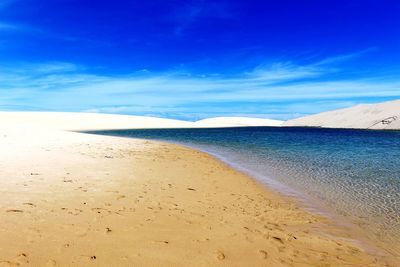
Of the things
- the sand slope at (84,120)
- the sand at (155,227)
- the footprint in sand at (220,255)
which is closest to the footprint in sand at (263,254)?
the sand at (155,227)

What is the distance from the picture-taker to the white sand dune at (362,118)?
90562 mm

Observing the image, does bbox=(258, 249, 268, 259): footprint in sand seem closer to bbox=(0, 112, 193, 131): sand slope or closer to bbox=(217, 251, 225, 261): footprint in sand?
bbox=(217, 251, 225, 261): footprint in sand

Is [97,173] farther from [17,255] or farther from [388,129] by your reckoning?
[388,129]

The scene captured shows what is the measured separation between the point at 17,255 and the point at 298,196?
28.6ft

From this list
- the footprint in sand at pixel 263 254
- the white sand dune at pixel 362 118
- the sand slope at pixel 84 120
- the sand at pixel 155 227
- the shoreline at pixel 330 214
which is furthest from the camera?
the sand slope at pixel 84 120

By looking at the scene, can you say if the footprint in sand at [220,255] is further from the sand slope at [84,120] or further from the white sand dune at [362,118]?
the sand slope at [84,120]

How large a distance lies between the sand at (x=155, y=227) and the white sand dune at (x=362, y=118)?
9087 centimetres

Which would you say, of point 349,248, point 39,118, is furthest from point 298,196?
point 39,118

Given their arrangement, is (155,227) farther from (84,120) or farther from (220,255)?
(84,120)

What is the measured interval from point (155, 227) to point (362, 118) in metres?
111

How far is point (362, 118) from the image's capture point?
10419 centimetres

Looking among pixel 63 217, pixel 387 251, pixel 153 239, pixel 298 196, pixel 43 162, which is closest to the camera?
pixel 153 239

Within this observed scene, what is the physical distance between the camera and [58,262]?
472 centimetres

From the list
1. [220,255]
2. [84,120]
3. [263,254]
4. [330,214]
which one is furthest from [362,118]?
[220,255]
